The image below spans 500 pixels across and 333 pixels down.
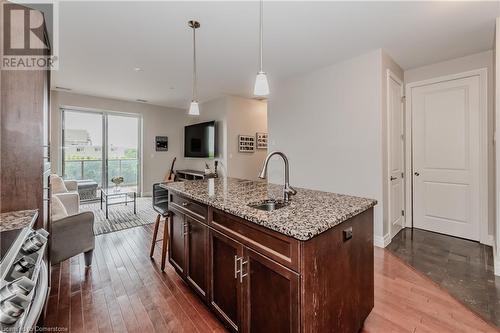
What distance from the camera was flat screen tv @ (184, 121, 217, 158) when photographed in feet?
19.4

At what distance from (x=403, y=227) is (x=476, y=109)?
1927mm

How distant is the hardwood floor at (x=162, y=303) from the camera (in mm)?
1647

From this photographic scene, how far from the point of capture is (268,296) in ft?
4.00

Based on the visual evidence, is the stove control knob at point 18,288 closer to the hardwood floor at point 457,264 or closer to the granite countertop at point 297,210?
the granite countertop at point 297,210

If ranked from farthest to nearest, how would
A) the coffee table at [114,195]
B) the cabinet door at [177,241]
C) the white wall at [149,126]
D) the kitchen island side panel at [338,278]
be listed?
the white wall at [149,126] → the coffee table at [114,195] → the cabinet door at [177,241] → the kitchen island side panel at [338,278]

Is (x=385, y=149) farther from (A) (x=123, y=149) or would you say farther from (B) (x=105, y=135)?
(B) (x=105, y=135)

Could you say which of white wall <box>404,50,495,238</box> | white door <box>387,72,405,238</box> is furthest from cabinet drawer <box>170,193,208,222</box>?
white wall <box>404,50,495,238</box>

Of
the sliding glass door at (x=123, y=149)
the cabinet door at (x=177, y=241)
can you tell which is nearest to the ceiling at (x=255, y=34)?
the cabinet door at (x=177, y=241)

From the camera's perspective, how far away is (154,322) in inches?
66.4

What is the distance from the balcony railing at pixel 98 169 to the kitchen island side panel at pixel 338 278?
639 centimetres

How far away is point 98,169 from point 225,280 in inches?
230

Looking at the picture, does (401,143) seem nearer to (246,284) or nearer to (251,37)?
(251,37)

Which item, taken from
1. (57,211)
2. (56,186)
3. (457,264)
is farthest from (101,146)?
(457,264)

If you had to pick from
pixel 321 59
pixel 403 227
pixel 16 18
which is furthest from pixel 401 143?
pixel 16 18
